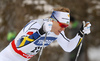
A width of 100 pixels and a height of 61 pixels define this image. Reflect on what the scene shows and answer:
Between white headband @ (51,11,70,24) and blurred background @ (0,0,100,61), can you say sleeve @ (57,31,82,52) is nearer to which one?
white headband @ (51,11,70,24)

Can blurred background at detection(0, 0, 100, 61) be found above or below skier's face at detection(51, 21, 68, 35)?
below

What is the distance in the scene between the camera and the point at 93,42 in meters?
7.06

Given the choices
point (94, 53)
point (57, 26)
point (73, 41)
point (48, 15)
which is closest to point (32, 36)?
point (57, 26)

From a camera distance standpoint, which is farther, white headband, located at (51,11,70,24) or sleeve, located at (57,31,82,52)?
sleeve, located at (57,31,82,52)

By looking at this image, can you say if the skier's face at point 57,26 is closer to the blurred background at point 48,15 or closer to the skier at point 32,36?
the skier at point 32,36

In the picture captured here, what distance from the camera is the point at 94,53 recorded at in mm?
7312

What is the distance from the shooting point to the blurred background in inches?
233

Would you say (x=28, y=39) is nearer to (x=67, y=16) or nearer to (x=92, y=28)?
(x=67, y=16)

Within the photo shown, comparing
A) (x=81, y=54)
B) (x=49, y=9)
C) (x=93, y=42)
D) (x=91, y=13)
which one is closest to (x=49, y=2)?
(x=49, y=9)

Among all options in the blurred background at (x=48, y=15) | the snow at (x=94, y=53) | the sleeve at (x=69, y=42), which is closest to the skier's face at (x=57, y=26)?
the sleeve at (x=69, y=42)

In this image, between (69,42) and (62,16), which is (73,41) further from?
(62,16)

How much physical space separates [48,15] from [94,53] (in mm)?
2483

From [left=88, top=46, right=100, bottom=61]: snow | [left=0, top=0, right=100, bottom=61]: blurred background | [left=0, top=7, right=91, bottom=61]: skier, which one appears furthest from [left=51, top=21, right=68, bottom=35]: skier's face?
[left=88, top=46, right=100, bottom=61]: snow

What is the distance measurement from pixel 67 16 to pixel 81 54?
5.14 metres
